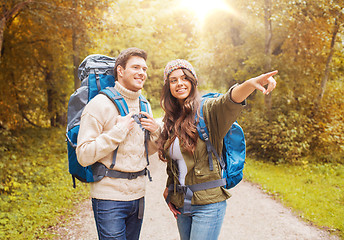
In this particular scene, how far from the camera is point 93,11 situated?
846cm

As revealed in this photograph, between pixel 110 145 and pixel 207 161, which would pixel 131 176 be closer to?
pixel 110 145

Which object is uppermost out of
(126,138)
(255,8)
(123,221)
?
(255,8)

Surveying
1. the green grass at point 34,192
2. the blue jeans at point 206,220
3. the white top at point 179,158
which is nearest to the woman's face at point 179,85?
the white top at point 179,158

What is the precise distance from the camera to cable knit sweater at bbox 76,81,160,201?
7.27 feet

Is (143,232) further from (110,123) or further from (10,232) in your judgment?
(110,123)

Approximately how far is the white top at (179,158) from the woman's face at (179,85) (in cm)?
38

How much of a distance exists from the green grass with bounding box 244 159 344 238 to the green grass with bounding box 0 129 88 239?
14.8 feet

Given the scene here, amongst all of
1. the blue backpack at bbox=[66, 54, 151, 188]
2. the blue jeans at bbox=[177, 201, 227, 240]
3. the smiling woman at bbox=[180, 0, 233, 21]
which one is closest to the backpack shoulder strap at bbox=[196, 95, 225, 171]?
the blue jeans at bbox=[177, 201, 227, 240]

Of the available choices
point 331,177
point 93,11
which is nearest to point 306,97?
point 331,177

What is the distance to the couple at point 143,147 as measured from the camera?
2.24 m

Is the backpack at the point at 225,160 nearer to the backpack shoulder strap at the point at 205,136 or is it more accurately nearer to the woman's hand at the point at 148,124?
the backpack shoulder strap at the point at 205,136

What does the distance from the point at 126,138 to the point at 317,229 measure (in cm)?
413

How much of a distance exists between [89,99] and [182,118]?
2.79 feet

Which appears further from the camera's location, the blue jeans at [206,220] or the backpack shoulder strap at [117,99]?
the backpack shoulder strap at [117,99]
